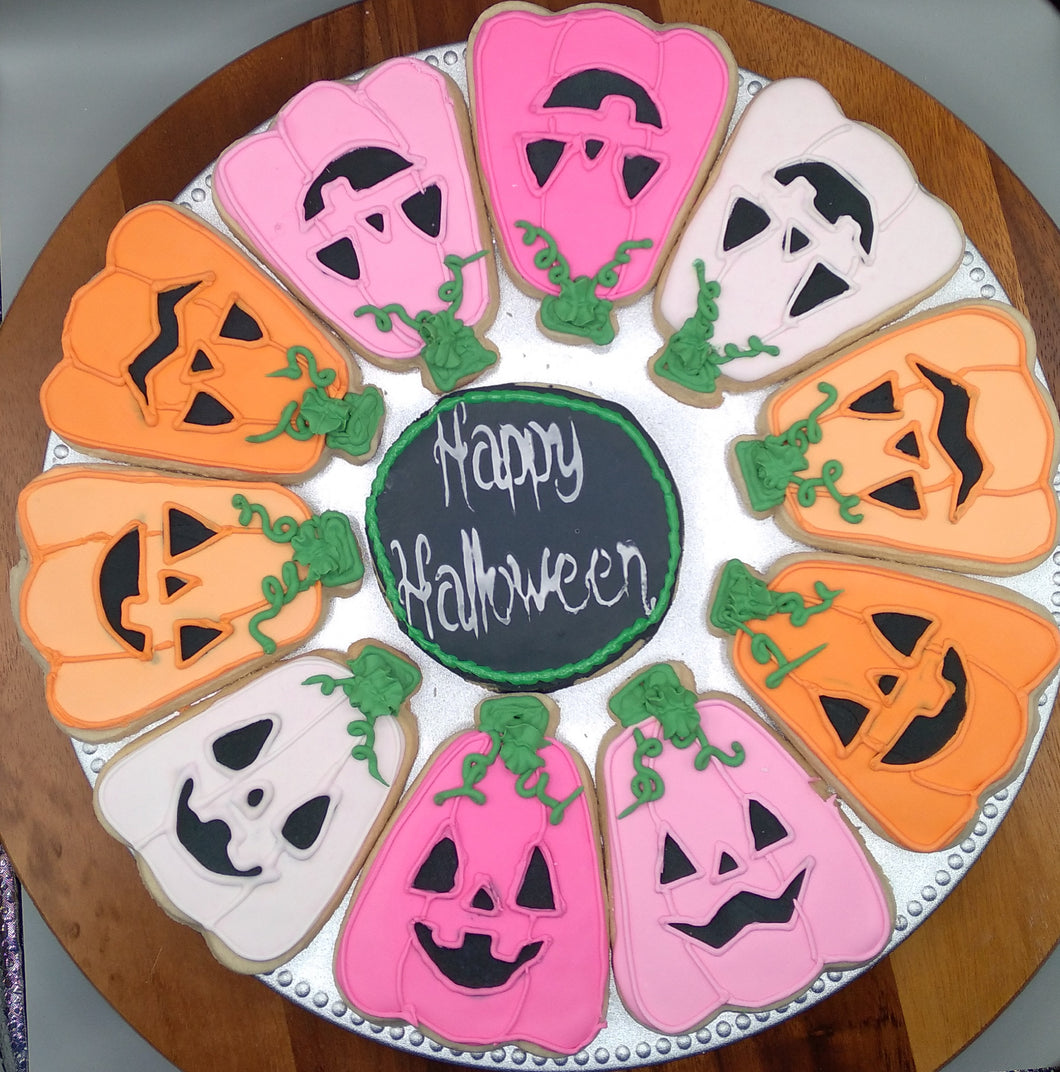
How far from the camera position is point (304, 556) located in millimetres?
1682

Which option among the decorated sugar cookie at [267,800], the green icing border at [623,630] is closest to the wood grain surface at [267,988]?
the decorated sugar cookie at [267,800]

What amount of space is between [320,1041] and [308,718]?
2.24 ft

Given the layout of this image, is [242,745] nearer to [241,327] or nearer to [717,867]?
[241,327]

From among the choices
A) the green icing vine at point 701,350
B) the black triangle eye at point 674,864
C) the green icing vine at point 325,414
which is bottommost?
the black triangle eye at point 674,864

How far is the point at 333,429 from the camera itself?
5.61 feet

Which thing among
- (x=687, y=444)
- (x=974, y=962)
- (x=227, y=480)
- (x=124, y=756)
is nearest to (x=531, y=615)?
(x=687, y=444)

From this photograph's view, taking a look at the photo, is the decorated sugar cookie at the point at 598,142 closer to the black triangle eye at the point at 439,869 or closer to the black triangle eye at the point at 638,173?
the black triangle eye at the point at 638,173

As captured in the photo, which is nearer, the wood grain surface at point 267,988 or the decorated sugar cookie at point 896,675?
the decorated sugar cookie at point 896,675

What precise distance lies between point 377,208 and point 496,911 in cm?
130

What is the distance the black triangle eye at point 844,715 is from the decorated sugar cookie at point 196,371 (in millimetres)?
967

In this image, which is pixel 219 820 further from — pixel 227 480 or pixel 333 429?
pixel 333 429

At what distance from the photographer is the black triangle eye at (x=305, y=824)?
1.70 meters

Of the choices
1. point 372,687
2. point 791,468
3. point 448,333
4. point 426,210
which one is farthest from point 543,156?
point 372,687

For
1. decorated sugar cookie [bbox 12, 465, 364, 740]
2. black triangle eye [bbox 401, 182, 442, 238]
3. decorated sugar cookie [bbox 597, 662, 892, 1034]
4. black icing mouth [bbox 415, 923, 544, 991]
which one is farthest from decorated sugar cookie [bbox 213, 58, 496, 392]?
black icing mouth [bbox 415, 923, 544, 991]
